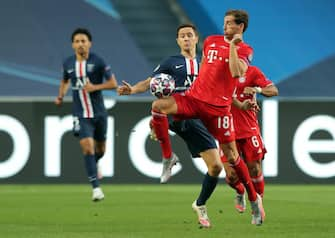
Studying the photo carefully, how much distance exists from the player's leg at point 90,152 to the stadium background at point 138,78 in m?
2.91

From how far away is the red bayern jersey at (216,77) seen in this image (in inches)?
440

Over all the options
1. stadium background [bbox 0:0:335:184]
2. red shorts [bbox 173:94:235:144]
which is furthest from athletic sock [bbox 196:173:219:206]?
stadium background [bbox 0:0:335:184]

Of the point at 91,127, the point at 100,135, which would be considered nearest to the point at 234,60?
the point at 91,127

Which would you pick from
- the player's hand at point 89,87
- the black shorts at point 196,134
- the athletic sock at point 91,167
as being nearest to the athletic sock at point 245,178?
the black shorts at point 196,134

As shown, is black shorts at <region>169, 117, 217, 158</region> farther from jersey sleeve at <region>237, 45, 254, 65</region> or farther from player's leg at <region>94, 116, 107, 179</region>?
player's leg at <region>94, 116, 107, 179</region>

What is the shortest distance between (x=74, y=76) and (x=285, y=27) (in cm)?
757

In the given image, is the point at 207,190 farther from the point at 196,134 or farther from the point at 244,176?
the point at 196,134

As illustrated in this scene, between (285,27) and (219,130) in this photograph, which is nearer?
(219,130)

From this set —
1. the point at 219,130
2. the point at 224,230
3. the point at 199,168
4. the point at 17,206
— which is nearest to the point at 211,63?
the point at 219,130

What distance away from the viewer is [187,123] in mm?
11719

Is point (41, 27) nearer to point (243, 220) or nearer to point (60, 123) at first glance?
point (60, 123)

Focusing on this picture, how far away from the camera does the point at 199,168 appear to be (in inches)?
748

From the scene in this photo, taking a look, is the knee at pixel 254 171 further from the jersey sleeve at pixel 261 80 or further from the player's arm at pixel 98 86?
the player's arm at pixel 98 86

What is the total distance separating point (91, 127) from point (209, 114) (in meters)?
5.08
